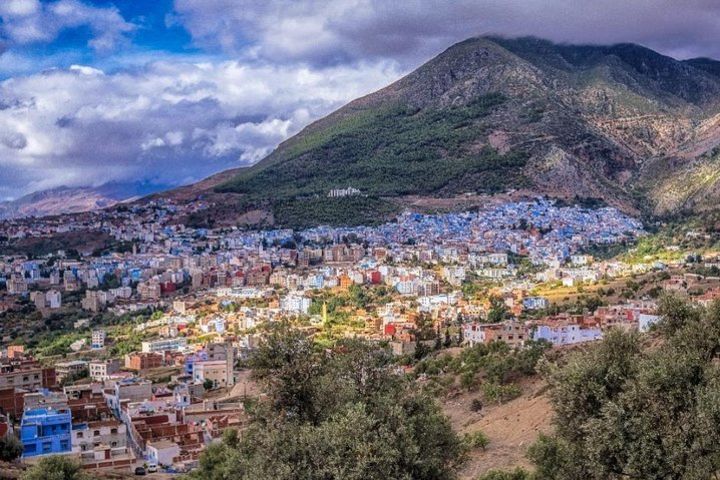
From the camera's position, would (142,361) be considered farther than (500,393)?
Yes

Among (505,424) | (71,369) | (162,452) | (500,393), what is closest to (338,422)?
(505,424)

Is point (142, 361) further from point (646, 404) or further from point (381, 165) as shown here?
point (381, 165)

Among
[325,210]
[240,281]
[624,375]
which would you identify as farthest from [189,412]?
[325,210]

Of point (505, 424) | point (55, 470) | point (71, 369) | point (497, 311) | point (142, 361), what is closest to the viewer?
point (55, 470)

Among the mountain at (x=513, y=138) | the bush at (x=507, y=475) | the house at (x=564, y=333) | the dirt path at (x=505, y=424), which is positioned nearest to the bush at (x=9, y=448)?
the dirt path at (x=505, y=424)

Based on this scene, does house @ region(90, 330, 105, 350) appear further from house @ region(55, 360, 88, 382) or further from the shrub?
the shrub

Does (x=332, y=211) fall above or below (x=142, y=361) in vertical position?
above
